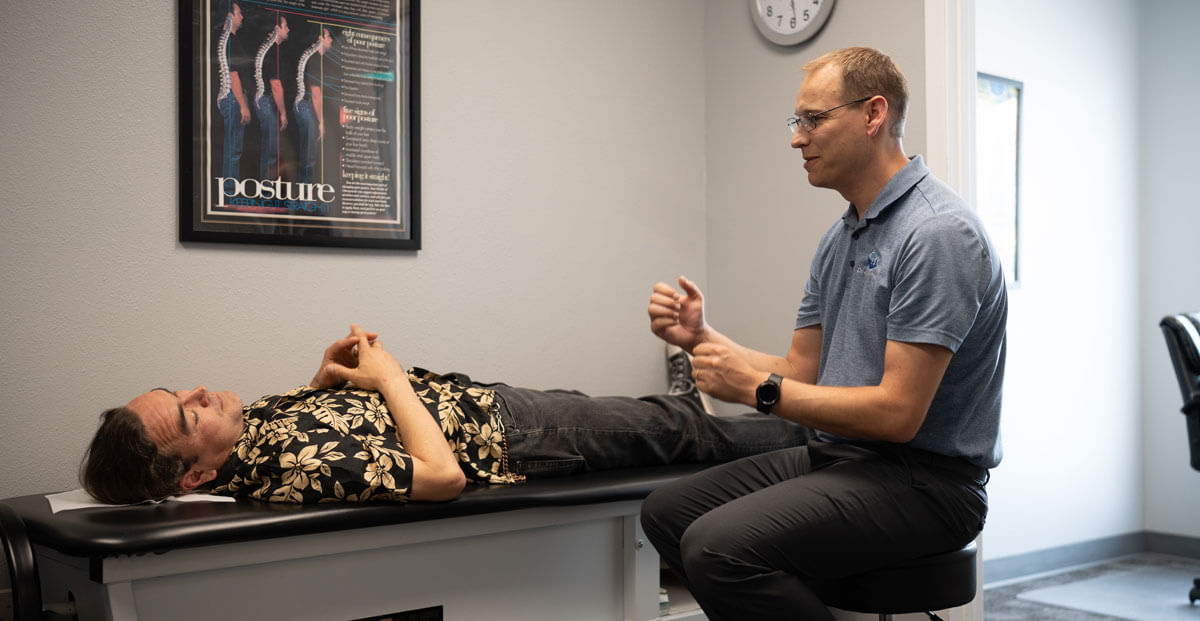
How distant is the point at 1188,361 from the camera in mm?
3133

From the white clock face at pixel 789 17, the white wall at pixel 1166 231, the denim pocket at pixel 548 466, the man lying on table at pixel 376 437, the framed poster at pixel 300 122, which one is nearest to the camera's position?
the man lying on table at pixel 376 437

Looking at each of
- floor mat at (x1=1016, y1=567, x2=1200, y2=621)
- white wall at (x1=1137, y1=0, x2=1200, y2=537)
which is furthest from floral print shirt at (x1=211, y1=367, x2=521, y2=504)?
white wall at (x1=1137, y1=0, x2=1200, y2=537)

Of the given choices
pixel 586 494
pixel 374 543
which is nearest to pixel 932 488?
pixel 586 494

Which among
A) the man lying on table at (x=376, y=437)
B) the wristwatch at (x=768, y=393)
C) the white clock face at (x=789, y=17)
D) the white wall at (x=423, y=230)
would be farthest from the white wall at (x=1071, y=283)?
the wristwatch at (x=768, y=393)

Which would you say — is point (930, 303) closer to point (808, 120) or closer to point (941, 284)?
point (941, 284)

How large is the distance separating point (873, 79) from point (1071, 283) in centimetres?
278

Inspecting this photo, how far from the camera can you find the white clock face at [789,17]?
305cm

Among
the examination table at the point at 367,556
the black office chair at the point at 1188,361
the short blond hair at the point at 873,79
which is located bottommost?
the examination table at the point at 367,556

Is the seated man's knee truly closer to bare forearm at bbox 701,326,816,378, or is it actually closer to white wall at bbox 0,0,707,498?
bare forearm at bbox 701,326,816,378

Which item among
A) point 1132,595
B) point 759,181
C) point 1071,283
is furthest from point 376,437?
point 1071,283

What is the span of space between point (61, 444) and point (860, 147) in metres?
2.15

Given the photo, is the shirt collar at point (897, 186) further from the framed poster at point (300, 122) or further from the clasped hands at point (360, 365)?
the framed poster at point (300, 122)

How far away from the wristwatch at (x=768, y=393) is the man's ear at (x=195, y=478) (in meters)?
1.25

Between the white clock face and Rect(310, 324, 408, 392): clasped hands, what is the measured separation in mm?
1794
